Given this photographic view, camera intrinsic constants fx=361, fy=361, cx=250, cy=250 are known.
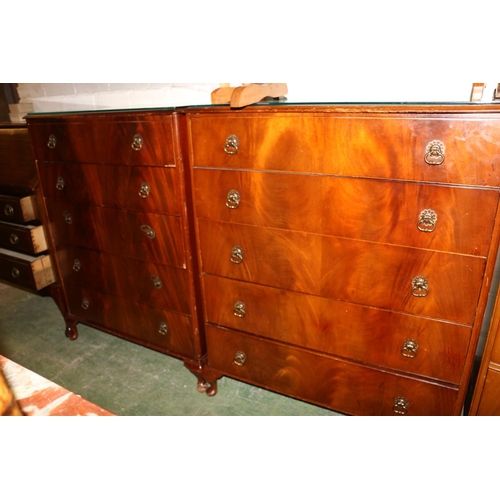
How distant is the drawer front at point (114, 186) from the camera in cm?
162

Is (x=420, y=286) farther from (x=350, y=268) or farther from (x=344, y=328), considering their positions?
(x=344, y=328)

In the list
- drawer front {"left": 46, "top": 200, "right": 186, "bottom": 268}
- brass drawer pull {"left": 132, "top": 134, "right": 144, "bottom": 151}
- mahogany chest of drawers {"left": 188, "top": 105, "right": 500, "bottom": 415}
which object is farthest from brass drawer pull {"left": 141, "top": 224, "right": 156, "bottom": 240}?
brass drawer pull {"left": 132, "top": 134, "right": 144, "bottom": 151}

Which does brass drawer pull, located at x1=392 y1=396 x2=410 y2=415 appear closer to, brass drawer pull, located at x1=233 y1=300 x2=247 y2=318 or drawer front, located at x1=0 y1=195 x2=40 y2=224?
brass drawer pull, located at x1=233 y1=300 x2=247 y2=318

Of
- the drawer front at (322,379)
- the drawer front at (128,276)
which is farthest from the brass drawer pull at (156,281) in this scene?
the drawer front at (322,379)

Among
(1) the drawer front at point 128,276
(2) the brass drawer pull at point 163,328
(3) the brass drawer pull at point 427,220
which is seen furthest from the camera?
(2) the brass drawer pull at point 163,328

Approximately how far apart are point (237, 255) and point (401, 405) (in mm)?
895

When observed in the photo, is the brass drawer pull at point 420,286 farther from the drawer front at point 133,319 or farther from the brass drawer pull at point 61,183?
the brass drawer pull at point 61,183

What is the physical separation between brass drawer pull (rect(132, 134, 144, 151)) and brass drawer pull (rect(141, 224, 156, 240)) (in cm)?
37

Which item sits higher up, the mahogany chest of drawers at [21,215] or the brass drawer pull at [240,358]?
the mahogany chest of drawers at [21,215]

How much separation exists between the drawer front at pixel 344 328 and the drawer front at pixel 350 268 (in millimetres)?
45
